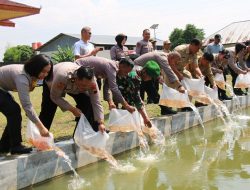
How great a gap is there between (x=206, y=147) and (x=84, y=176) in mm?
2197

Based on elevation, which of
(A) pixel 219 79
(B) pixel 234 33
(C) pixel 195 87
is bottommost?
(C) pixel 195 87

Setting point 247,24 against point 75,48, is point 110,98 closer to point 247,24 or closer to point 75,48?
point 75,48

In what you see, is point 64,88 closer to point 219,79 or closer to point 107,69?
point 107,69

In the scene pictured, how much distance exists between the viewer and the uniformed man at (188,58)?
7516 millimetres

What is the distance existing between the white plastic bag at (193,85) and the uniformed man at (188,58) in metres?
0.14

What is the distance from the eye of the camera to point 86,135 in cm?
483

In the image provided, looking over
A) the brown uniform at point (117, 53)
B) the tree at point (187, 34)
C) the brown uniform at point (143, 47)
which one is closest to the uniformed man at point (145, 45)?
the brown uniform at point (143, 47)

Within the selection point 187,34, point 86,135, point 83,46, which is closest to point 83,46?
point 83,46

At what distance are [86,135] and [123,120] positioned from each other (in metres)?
0.95

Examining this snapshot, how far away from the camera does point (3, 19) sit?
40.3ft

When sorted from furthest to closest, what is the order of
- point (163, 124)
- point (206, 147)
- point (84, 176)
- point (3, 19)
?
point (3, 19) → point (163, 124) → point (206, 147) → point (84, 176)

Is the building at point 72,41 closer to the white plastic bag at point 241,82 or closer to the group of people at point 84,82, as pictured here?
the white plastic bag at point 241,82

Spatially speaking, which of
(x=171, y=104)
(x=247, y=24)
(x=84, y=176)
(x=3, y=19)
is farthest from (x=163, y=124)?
(x=247, y=24)

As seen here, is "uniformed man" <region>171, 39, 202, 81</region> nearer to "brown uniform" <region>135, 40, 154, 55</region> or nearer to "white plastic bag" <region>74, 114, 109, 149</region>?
"brown uniform" <region>135, 40, 154, 55</region>
